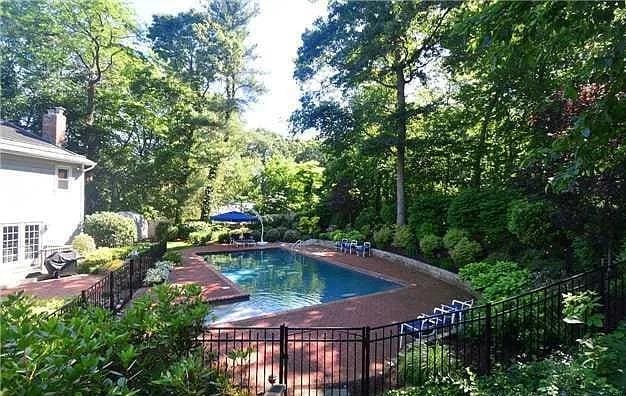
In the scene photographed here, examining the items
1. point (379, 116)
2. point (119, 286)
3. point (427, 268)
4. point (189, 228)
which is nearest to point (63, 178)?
point (119, 286)

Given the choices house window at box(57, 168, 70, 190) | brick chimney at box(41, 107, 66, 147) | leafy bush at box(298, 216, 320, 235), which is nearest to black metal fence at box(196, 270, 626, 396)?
house window at box(57, 168, 70, 190)

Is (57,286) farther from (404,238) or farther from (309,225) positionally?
(309,225)

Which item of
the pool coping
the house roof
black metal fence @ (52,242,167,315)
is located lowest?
the pool coping

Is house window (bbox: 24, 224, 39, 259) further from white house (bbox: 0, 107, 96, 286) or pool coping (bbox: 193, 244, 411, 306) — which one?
pool coping (bbox: 193, 244, 411, 306)

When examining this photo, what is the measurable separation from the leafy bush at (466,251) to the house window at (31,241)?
15778 mm

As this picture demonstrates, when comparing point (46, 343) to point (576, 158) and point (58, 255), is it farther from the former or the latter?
point (58, 255)

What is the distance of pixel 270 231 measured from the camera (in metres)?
25.2

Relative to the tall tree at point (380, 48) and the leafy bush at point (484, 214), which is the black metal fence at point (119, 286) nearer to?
the leafy bush at point (484, 214)

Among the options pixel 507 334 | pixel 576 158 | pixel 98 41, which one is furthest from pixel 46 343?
pixel 98 41

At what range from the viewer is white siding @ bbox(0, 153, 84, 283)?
13070 mm

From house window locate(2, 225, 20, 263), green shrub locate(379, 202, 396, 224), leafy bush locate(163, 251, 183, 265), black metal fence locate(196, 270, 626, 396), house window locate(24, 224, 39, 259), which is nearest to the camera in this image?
black metal fence locate(196, 270, 626, 396)

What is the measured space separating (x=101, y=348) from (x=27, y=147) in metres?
14.2

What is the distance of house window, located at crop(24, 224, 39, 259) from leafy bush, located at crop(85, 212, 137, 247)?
10.9 feet

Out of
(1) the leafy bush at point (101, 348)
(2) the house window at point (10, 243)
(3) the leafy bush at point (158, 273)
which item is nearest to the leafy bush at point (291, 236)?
(3) the leafy bush at point (158, 273)
